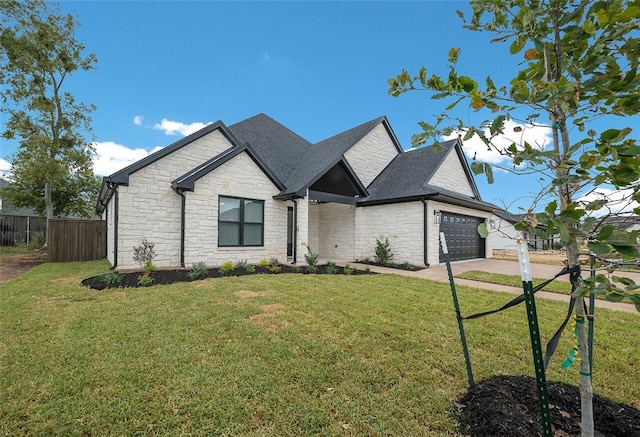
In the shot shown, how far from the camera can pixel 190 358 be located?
10.7 ft

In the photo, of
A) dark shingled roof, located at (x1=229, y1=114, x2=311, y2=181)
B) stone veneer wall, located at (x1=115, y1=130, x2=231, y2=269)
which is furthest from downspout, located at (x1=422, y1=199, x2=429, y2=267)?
stone veneer wall, located at (x1=115, y1=130, x2=231, y2=269)

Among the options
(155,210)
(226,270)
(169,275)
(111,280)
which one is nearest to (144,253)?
(155,210)

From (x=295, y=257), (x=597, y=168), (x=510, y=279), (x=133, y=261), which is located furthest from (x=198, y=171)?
(x=510, y=279)

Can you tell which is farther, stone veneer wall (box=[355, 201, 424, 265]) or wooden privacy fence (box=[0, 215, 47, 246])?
wooden privacy fence (box=[0, 215, 47, 246])

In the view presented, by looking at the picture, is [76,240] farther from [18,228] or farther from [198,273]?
[18,228]

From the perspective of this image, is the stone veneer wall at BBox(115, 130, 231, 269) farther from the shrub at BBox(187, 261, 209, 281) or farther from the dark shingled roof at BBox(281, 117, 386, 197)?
the dark shingled roof at BBox(281, 117, 386, 197)

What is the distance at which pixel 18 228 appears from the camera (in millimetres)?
20391

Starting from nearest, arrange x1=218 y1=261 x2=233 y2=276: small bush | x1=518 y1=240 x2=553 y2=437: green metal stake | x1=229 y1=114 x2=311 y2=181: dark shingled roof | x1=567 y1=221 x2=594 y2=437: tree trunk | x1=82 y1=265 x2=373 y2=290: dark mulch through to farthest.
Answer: x1=518 y1=240 x2=553 y2=437: green metal stake → x1=567 y1=221 x2=594 y2=437: tree trunk → x1=82 y1=265 x2=373 y2=290: dark mulch → x1=218 y1=261 x2=233 y2=276: small bush → x1=229 y1=114 x2=311 y2=181: dark shingled roof

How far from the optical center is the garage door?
42.4 ft

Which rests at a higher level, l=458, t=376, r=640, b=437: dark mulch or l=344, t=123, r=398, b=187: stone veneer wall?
l=344, t=123, r=398, b=187: stone veneer wall

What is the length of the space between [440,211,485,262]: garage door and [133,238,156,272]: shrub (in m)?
11.3

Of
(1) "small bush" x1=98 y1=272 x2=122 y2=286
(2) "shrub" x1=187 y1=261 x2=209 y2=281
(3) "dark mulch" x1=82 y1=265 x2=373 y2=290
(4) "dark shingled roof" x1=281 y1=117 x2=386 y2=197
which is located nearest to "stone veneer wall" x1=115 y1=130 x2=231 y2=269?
(3) "dark mulch" x1=82 y1=265 x2=373 y2=290

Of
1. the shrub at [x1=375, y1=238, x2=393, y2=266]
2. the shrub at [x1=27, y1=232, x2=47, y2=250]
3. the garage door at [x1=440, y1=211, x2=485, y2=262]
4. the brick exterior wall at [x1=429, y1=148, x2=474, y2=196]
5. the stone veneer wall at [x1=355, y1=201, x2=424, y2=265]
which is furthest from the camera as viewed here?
the shrub at [x1=27, y1=232, x2=47, y2=250]

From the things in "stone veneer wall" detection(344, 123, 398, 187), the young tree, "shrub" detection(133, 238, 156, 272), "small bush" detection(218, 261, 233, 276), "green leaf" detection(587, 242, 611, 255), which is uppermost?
"stone veneer wall" detection(344, 123, 398, 187)
